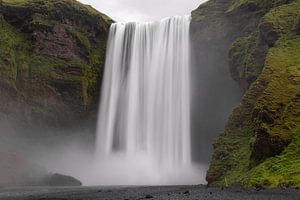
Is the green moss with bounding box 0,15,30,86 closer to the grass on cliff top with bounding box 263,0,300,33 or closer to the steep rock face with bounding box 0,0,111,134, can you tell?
the steep rock face with bounding box 0,0,111,134

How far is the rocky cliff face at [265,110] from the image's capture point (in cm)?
3062

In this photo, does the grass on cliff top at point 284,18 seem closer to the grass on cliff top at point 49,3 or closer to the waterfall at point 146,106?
the waterfall at point 146,106

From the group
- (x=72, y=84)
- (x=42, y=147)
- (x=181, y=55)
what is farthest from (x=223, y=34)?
(x=42, y=147)

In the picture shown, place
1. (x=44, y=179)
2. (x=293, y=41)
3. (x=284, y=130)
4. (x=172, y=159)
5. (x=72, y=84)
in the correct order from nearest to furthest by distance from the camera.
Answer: (x=284, y=130)
(x=293, y=41)
(x=44, y=179)
(x=172, y=159)
(x=72, y=84)

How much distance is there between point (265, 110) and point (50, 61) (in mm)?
40932

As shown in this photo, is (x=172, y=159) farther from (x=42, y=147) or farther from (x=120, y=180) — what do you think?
(x=42, y=147)

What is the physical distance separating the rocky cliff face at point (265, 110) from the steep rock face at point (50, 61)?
79.9ft

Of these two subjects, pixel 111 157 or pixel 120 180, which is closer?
pixel 120 180

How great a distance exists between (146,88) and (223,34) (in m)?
13.2

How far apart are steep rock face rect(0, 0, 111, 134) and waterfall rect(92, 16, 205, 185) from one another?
9.38ft

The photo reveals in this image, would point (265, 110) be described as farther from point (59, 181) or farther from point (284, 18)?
point (59, 181)

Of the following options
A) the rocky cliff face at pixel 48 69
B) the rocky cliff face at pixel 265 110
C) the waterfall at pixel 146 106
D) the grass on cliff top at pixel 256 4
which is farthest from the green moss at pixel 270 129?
the rocky cliff face at pixel 48 69

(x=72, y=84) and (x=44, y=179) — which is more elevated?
(x=72, y=84)

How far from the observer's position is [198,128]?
5900 centimetres
